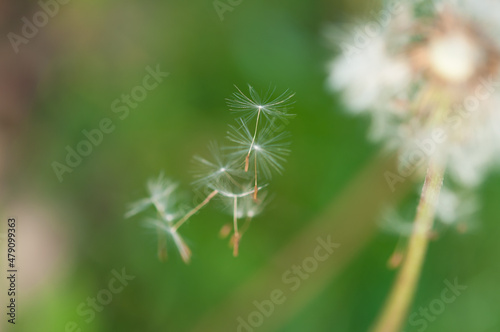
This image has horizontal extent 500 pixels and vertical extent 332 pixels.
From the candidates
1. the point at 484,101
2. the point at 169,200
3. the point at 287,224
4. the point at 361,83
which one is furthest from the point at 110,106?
the point at 484,101

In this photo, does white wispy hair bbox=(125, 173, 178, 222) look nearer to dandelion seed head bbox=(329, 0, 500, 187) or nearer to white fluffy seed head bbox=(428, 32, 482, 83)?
dandelion seed head bbox=(329, 0, 500, 187)

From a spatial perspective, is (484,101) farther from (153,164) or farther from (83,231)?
(83,231)

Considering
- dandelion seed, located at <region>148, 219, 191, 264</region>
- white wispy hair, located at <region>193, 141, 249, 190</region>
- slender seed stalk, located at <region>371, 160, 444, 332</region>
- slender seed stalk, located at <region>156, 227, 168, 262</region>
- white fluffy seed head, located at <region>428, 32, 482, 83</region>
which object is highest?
slender seed stalk, located at <region>156, 227, 168, 262</region>

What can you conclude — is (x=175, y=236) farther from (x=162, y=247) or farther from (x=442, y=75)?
(x=442, y=75)

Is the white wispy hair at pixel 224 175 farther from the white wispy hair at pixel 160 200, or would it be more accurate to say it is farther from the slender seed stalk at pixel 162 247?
the slender seed stalk at pixel 162 247

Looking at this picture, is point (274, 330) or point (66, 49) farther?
point (66, 49)

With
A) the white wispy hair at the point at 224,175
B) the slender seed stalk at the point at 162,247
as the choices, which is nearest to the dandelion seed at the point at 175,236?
the slender seed stalk at the point at 162,247

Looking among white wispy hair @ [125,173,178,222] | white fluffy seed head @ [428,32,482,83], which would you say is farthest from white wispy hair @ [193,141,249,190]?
white fluffy seed head @ [428,32,482,83]

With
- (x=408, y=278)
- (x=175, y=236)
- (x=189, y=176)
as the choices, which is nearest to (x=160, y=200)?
(x=175, y=236)
